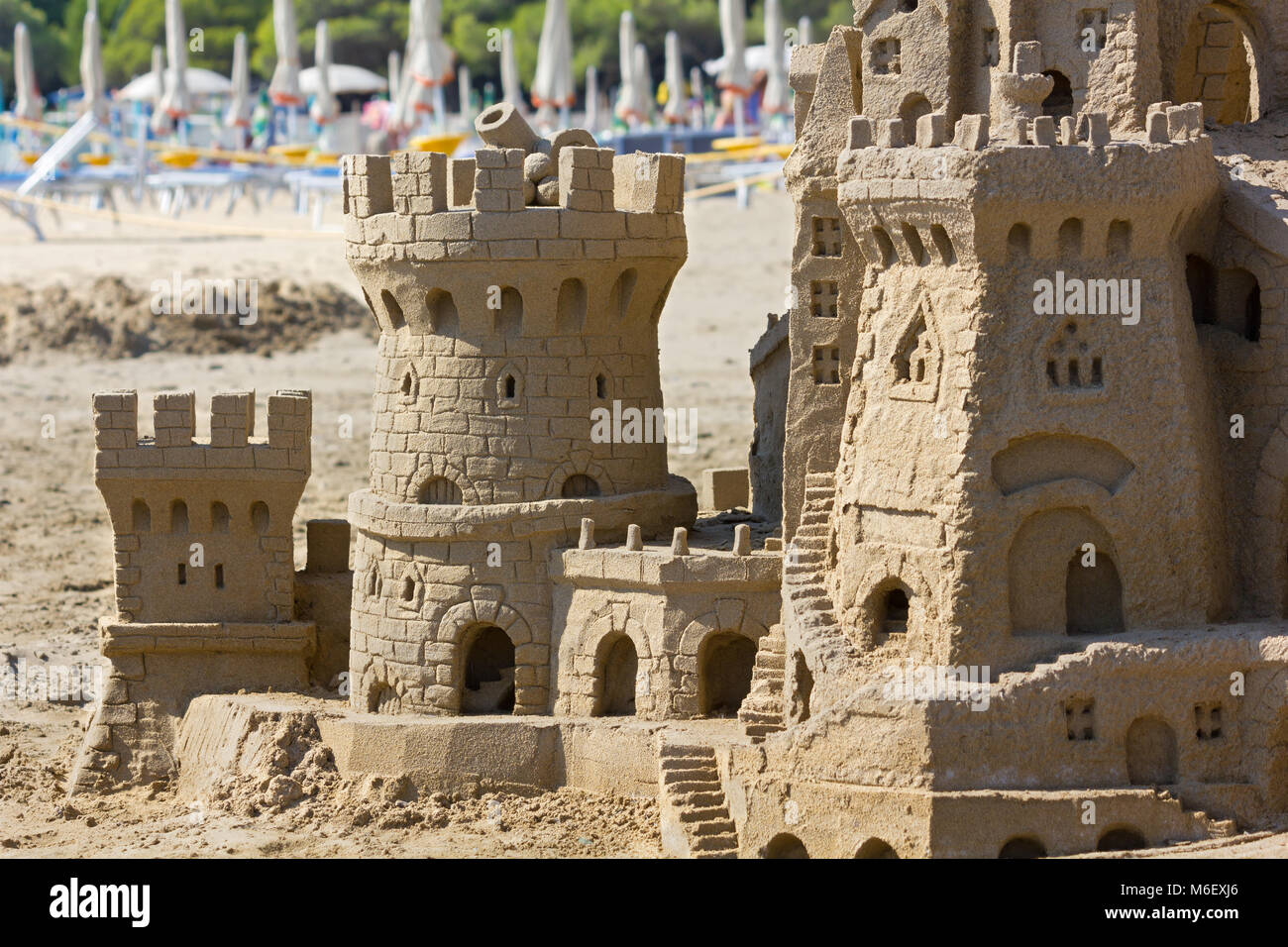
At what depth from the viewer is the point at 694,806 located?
106ft

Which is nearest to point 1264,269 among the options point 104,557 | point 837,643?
point 837,643

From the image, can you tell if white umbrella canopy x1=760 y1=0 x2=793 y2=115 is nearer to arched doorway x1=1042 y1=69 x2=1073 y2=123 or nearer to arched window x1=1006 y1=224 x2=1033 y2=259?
arched doorway x1=1042 y1=69 x2=1073 y2=123

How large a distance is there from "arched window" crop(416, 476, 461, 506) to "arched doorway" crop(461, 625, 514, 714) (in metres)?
1.80

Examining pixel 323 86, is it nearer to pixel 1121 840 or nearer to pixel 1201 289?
pixel 1201 289

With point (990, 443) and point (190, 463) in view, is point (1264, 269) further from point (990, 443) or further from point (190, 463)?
point (190, 463)

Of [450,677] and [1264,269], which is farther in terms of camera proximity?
[450,677]

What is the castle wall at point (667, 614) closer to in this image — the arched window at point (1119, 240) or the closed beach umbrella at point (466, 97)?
the arched window at point (1119, 240)

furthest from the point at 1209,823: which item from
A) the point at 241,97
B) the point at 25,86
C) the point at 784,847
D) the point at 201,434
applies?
the point at 25,86

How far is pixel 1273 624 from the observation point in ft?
102

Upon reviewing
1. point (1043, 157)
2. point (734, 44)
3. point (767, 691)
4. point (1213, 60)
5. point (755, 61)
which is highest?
point (755, 61)

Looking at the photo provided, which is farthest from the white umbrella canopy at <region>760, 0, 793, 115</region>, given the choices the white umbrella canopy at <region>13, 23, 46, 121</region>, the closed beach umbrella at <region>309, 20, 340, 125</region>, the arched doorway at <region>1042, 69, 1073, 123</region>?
the arched doorway at <region>1042, 69, 1073, 123</region>

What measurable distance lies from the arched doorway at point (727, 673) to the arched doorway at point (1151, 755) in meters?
5.86

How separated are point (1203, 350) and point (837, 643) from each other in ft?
18.5

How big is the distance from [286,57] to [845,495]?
50025mm
